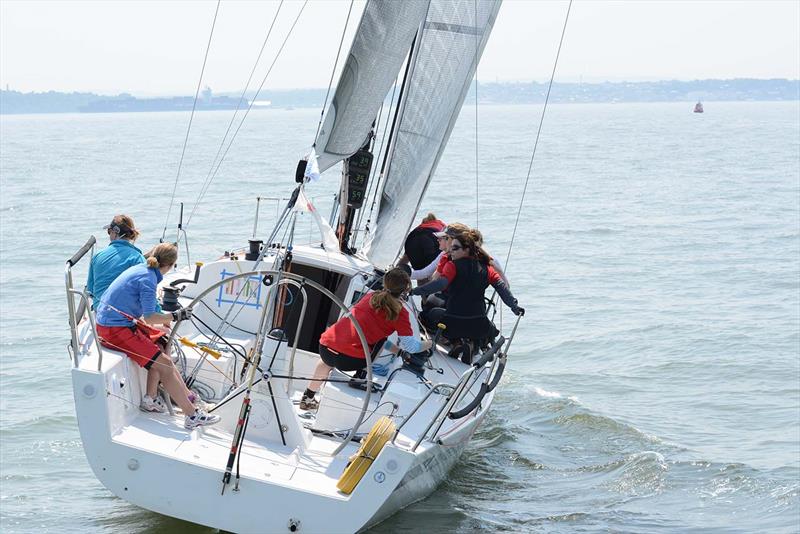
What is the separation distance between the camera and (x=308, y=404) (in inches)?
282

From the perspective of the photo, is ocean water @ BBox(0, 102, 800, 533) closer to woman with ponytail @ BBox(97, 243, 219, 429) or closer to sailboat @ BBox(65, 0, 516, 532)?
sailboat @ BBox(65, 0, 516, 532)

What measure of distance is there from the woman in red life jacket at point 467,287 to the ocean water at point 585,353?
47.6 inches

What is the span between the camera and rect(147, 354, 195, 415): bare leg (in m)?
6.46

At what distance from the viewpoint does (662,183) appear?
33219mm

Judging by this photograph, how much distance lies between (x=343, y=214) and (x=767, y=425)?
15.3 ft

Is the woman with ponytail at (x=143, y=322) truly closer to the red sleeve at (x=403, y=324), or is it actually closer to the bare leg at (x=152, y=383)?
the bare leg at (x=152, y=383)

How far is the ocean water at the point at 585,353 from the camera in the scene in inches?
319

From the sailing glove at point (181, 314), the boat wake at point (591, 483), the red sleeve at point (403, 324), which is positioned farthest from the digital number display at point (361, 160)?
the sailing glove at point (181, 314)

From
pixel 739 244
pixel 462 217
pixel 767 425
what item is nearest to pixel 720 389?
pixel 767 425

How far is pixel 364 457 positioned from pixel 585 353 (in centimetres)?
798

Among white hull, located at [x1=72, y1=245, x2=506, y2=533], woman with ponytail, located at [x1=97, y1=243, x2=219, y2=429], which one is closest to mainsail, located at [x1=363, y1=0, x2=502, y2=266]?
white hull, located at [x1=72, y1=245, x2=506, y2=533]

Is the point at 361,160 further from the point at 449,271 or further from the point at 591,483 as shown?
the point at 591,483

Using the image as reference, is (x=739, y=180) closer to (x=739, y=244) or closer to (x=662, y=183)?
(x=662, y=183)

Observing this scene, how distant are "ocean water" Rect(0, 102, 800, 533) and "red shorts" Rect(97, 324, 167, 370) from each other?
1.29 m
